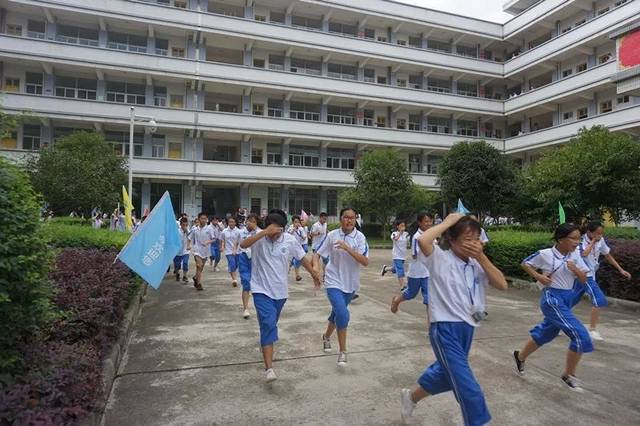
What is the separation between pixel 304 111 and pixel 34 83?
17.3m

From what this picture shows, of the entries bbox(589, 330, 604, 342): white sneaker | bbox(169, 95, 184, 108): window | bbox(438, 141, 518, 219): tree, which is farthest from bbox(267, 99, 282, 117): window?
bbox(589, 330, 604, 342): white sneaker

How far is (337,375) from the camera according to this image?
4625 millimetres

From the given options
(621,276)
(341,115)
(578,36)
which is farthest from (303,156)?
(621,276)

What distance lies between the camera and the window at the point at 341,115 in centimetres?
3422

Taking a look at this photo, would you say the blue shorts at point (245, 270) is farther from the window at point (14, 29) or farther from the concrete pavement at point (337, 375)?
the window at point (14, 29)

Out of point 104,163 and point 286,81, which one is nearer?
point 104,163

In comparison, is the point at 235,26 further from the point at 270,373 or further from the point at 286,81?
the point at 270,373

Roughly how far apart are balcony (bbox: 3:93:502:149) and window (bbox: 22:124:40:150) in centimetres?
178

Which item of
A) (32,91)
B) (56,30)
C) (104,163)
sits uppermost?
(56,30)

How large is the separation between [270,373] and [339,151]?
100 feet

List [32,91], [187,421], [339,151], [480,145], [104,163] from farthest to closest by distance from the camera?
1. [339,151]
2. [32,91]
3. [480,145]
4. [104,163]
5. [187,421]

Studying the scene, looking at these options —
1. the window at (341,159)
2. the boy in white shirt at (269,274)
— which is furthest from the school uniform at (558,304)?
the window at (341,159)

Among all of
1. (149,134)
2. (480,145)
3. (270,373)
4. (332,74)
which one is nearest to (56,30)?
(149,134)

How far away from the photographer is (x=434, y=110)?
36.0 meters
